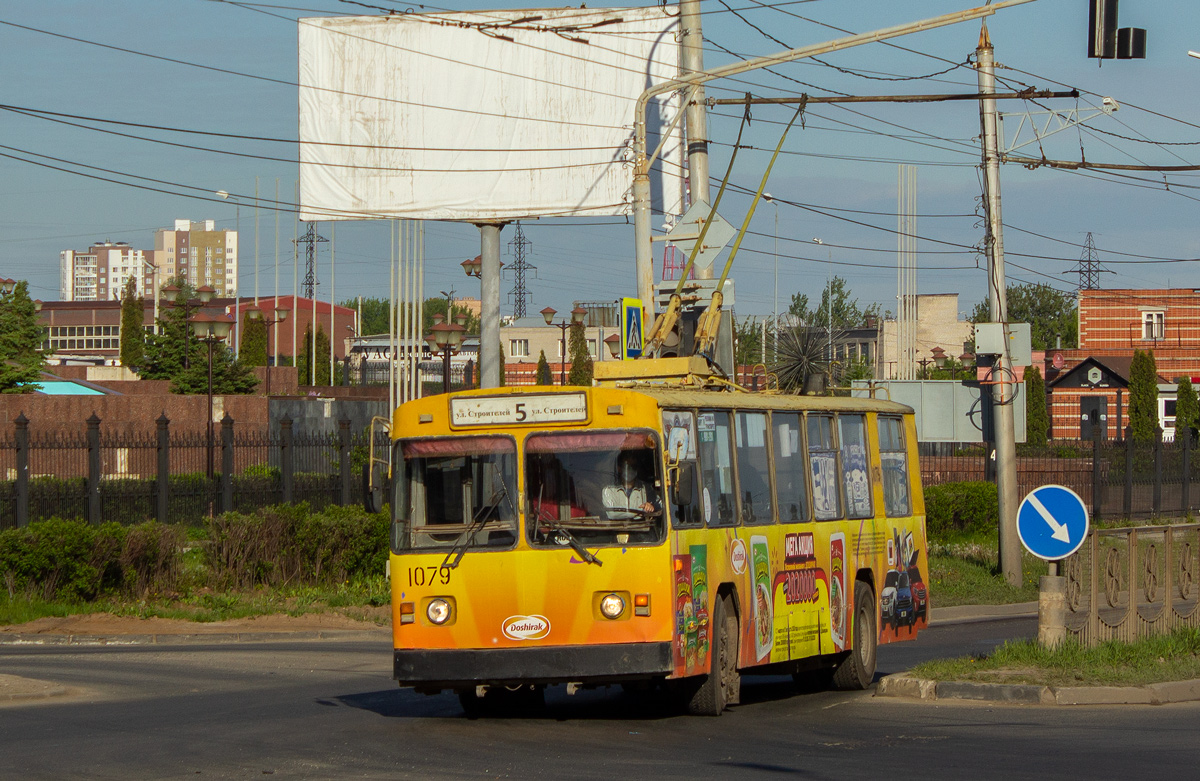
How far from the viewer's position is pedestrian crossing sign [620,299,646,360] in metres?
19.0

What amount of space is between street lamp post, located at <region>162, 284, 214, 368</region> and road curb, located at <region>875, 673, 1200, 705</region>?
3382cm

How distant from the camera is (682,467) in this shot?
11.2 m

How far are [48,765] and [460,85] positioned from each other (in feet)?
83.0

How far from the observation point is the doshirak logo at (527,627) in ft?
35.8

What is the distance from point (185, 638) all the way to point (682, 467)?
11183 mm

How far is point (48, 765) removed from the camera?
31.3 ft

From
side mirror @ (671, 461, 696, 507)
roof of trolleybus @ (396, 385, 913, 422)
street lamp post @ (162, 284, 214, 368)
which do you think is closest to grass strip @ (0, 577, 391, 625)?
roof of trolleybus @ (396, 385, 913, 422)

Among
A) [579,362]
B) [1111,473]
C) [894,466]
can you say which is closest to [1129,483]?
[1111,473]

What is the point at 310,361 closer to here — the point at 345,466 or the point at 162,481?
the point at 345,466

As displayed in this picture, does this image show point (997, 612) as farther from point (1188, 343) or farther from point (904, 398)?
point (1188, 343)

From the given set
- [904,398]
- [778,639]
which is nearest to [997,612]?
[904,398]

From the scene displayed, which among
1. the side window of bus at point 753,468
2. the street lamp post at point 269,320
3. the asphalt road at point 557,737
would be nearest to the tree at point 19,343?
the street lamp post at point 269,320

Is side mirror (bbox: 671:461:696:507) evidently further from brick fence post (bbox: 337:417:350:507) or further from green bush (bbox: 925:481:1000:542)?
green bush (bbox: 925:481:1000:542)

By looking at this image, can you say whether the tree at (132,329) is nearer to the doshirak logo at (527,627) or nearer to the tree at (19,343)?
the tree at (19,343)
